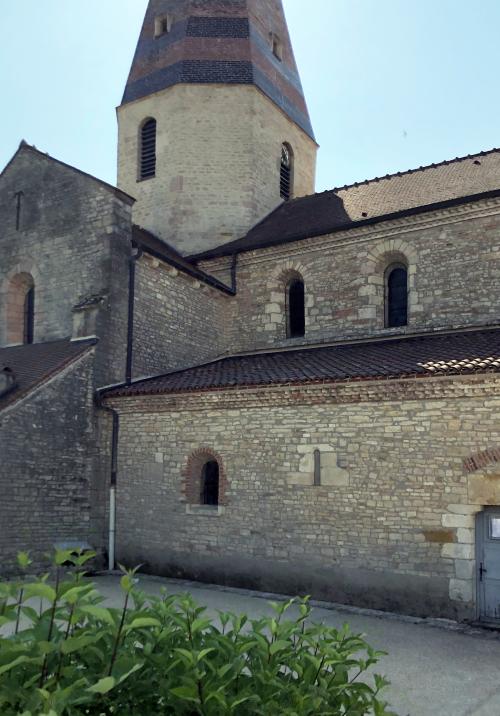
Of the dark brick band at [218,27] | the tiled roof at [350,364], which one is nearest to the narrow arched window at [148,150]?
the dark brick band at [218,27]

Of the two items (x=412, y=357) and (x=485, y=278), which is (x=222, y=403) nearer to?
(x=412, y=357)

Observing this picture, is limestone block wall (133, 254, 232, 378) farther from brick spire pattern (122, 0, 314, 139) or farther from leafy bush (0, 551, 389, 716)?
leafy bush (0, 551, 389, 716)

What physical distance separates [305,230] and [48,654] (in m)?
13.9

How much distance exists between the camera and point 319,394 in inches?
419

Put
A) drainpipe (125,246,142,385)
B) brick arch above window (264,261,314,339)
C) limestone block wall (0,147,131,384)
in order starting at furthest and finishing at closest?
brick arch above window (264,261,314,339) → drainpipe (125,246,142,385) → limestone block wall (0,147,131,384)

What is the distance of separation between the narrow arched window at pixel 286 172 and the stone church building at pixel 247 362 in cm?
87

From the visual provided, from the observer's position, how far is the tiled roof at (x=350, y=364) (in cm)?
981

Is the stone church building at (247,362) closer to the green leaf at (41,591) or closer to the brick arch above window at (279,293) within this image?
the brick arch above window at (279,293)

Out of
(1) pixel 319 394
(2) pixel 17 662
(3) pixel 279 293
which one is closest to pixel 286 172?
(3) pixel 279 293

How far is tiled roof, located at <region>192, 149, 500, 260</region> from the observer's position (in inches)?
561

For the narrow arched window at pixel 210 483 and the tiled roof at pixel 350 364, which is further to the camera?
the narrow arched window at pixel 210 483

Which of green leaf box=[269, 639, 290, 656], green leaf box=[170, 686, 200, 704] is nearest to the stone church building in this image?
green leaf box=[269, 639, 290, 656]

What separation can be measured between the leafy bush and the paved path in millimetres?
3166

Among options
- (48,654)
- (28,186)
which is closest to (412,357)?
(48,654)
